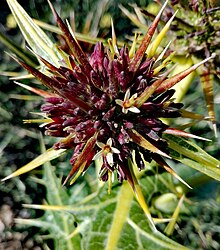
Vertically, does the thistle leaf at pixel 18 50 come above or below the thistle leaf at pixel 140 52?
above

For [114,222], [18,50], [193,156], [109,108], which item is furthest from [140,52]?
[114,222]

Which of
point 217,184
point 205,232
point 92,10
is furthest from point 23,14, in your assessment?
point 92,10

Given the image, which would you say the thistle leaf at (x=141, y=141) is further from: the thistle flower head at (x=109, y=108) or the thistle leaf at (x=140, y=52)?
the thistle leaf at (x=140, y=52)

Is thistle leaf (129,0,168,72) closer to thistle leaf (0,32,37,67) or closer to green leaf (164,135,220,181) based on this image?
green leaf (164,135,220,181)

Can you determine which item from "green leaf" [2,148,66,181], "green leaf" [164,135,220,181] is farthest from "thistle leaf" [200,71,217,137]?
"green leaf" [2,148,66,181]

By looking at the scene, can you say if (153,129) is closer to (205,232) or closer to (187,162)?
(187,162)

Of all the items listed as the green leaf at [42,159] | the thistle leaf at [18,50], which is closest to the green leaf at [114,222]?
the green leaf at [42,159]

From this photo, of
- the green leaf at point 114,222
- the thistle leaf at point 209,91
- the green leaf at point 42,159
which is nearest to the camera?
the green leaf at point 42,159
